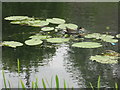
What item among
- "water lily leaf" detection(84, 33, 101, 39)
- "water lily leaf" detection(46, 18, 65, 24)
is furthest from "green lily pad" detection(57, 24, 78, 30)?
"water lily leaf" detection(84, 33, 101, 39)

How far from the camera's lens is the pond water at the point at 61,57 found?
7.89 ft

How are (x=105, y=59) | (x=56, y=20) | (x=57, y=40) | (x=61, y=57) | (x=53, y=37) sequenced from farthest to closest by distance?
(x=56, y=20)
(x=53, y=37)
(x=57, y=40)
(x=61, y=57)
(x=105, y=59)

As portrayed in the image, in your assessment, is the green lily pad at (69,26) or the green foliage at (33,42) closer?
the green foliage at (33,42)

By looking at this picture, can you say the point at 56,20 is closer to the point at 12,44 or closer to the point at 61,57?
the point at 12,44

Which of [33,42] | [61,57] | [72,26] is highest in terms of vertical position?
[72,26]

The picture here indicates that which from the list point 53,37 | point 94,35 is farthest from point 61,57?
point 94,35

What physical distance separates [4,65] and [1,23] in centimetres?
121

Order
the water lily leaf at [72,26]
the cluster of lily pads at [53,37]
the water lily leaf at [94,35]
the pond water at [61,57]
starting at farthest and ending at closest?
the water lily leaf at [72,26] < the water lily leaf at [94,35] < the cluster of lily pads at [53,37] < the pond water at [61,57]

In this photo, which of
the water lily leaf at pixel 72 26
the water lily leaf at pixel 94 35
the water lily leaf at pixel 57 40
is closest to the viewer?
the water lily leaf at pixel 57 40

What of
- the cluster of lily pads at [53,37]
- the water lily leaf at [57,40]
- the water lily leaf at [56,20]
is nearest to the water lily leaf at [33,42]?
the cluster of lily pads at [53,37]

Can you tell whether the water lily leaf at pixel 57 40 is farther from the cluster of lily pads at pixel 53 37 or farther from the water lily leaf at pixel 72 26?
the water lily leaf at pixel 72 26

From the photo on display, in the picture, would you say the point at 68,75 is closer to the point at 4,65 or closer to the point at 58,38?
the point at 4,65

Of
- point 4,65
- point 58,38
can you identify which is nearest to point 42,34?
point 58,38

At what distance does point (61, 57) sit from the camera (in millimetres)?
2807
